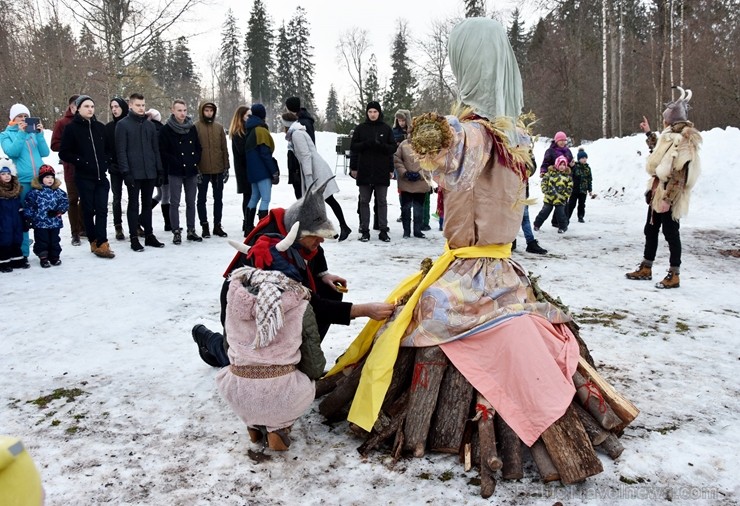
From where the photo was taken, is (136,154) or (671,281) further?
(136,154)

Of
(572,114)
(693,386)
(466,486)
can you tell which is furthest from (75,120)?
(572,114)

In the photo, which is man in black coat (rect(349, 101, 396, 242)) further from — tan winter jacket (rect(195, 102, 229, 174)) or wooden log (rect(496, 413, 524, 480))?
wooden log (rect(496, 413, 524, 480))

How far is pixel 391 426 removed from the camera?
3.01m

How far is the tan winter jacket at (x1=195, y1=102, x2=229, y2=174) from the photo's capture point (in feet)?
27.2

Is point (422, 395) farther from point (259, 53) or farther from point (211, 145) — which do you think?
point (259, 53)

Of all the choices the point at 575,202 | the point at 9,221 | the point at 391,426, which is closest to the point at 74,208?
the point at 9,221

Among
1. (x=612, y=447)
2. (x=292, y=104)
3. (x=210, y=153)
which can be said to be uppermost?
(x=292, y=104)

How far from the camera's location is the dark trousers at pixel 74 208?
26.3ft

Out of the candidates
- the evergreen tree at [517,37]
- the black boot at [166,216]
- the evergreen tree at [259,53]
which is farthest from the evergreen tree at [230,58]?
the black boot at [166,216]

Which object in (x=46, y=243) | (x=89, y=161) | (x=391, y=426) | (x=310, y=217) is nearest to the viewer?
(x=391, y=426)

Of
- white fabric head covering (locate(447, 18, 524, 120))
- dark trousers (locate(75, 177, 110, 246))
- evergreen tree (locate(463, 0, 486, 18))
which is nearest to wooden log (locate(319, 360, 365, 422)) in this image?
white fabric head covering (locate(447, 18, 524, 120))

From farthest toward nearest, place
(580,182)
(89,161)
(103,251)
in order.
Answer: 1. (580,182)
2. (103,251)
3. (89,161)

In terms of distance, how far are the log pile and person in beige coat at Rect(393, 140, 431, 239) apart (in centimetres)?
589

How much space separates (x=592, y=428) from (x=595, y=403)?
0.13 m
